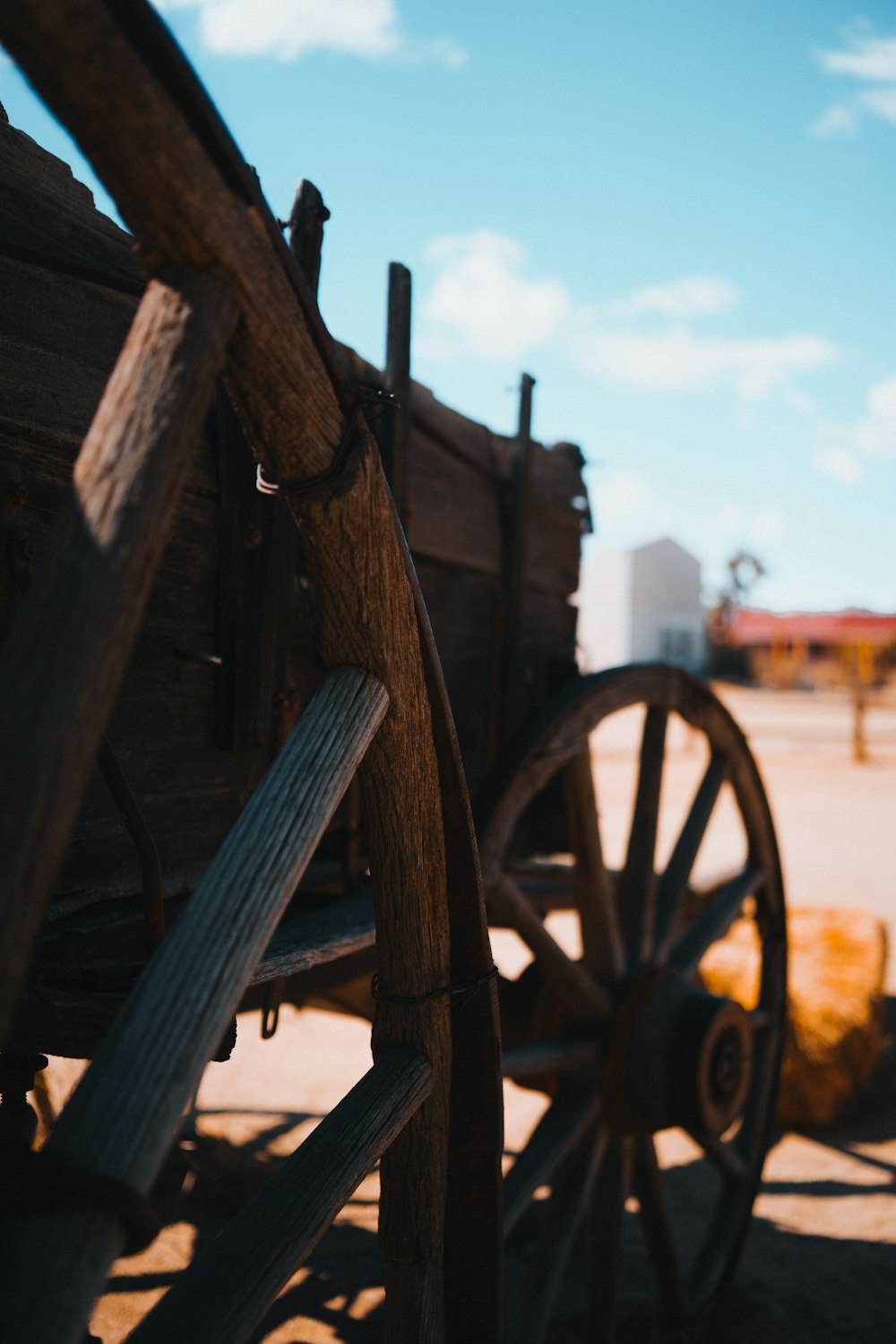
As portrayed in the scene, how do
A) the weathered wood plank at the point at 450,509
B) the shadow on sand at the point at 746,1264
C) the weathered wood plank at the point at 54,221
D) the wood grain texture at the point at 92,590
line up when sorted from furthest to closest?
the shadow on sand at the point at 746,1264 < the weathered wood plank at the point at 450,509 < the weathered wood plank at the point at 54,221 < the wood grain texture at the point at 92,590

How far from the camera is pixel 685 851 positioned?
2561mm

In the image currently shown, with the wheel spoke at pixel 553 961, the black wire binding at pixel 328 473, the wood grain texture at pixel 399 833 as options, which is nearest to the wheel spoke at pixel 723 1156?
the wheel spoke at pixel 553 961

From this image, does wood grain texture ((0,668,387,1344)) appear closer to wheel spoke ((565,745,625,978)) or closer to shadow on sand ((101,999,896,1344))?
wheel spoke ((565,745,625,978))

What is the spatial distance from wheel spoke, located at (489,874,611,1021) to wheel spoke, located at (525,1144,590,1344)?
34 centimetres

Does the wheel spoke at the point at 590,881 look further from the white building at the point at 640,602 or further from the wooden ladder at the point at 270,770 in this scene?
the white building at the point at 640,602

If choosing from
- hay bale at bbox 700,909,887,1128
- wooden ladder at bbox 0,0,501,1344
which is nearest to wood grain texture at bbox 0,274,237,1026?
wooden ladder at bbox 0,0,501,1344

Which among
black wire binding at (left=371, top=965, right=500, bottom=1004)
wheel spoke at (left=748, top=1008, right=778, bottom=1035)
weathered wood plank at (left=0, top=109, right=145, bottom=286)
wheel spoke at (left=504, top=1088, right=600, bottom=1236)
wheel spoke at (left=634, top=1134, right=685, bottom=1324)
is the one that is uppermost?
weathered wood plank at (left=0, top=109, right=145, bottom=286)

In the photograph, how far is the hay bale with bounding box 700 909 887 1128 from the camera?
352 centimetres

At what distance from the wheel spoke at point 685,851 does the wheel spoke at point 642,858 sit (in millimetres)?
109

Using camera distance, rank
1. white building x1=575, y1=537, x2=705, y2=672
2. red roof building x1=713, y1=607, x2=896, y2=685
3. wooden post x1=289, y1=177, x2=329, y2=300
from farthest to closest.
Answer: red roof building x1=713, y1=607, x2=896, y2=685, white building x1=575, y1=537, x2=705, y2=672, wooden post x1=289, y1=177, x2=329, y2=300

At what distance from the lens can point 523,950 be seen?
5.52 metres

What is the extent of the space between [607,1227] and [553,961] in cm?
71

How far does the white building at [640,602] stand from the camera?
26047 millimetres

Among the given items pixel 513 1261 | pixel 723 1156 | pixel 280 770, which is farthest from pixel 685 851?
pixel 280 770
